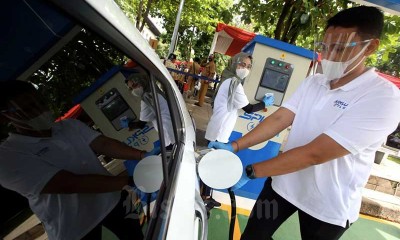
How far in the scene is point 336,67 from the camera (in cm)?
161

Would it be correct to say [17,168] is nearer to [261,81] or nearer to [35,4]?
[35,4]

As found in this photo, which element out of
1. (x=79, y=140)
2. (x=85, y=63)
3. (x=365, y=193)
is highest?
(x=85, y=63)

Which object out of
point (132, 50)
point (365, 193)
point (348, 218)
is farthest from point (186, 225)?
point (365, 193)

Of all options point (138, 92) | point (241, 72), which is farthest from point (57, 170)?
point (241, 72)

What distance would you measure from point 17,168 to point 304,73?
376 centimetres

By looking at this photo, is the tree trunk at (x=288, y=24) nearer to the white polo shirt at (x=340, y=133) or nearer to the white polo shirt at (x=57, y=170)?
the white polo shirt at (x=340, y=133)

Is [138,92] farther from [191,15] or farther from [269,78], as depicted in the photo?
[191,15]

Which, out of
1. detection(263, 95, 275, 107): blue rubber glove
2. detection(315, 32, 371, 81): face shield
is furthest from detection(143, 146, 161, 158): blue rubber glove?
detection(263, 95, 275, 107): blue rubber glove

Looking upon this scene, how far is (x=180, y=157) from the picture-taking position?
1.51m

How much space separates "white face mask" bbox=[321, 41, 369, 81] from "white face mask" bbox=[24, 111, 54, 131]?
1406 millimetres

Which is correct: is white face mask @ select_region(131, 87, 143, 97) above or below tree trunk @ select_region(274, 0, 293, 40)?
below

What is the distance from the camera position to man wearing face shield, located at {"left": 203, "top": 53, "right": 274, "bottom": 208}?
3654 millimetres

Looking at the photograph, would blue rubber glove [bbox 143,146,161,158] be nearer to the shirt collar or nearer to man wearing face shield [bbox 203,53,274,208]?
the shirt collar

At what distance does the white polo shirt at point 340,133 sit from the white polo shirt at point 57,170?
40.4 inches
